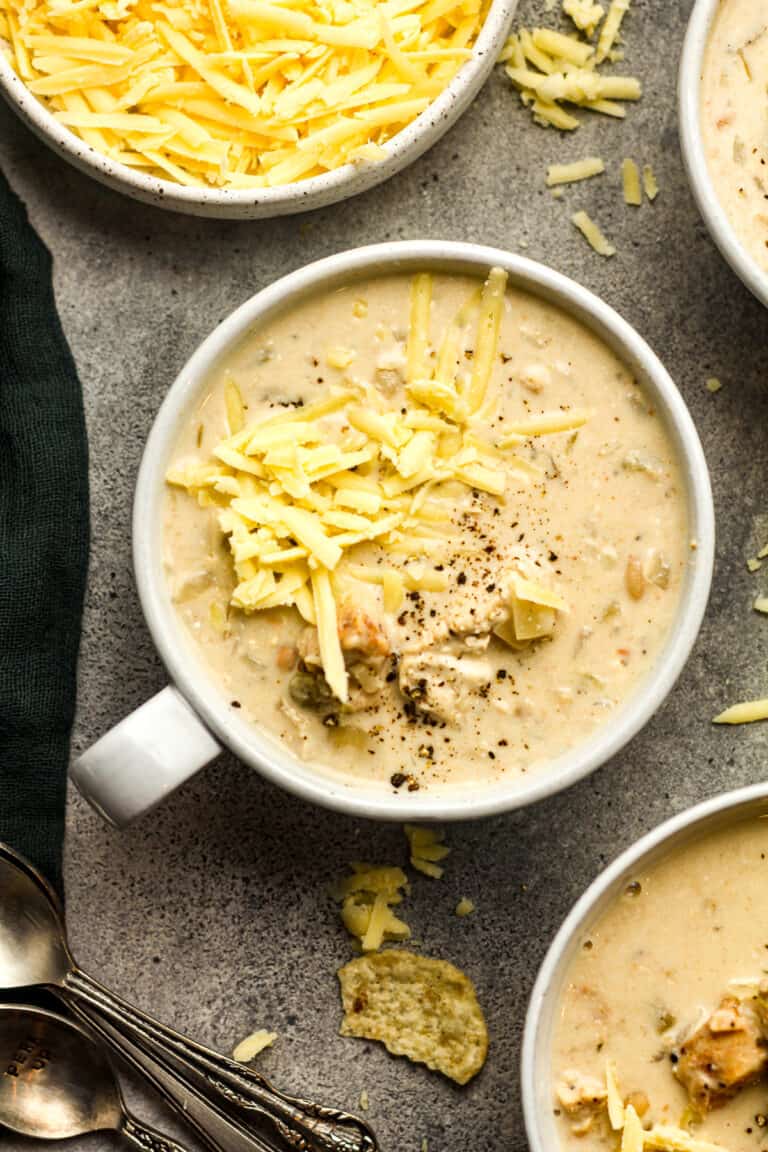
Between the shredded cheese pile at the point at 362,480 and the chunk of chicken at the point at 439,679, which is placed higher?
the shredded cheese pile at the point at 362,480

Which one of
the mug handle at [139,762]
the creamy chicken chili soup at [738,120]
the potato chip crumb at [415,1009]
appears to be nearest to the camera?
the mug handle at [139,762]

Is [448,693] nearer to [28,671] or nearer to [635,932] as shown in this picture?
[635,932]

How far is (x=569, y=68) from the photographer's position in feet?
6.35

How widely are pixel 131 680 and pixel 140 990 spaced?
454 millimetres

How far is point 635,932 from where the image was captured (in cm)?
170

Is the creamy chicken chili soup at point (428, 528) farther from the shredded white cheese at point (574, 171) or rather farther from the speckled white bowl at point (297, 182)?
the shredded white cheese at point (574, 171)

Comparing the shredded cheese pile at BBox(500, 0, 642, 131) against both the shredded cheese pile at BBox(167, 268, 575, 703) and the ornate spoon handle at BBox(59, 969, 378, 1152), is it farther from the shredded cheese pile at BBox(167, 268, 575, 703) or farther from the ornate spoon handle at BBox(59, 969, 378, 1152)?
the ornate spoon handle at BBox(59, 969, 378, 1152)

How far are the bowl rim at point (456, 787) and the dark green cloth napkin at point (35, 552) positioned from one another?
0.77ft

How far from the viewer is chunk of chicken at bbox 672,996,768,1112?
5.41 ft

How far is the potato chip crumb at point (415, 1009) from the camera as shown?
1.88 metres

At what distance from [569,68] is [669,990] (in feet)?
4.29

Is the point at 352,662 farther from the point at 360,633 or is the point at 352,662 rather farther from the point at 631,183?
the point at 631,183

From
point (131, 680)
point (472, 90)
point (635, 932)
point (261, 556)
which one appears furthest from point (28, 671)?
point (472, 90)

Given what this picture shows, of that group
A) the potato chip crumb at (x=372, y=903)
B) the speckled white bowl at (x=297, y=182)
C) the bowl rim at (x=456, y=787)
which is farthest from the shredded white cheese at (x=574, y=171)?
the potato chip crumb at (x=372, y=903)
